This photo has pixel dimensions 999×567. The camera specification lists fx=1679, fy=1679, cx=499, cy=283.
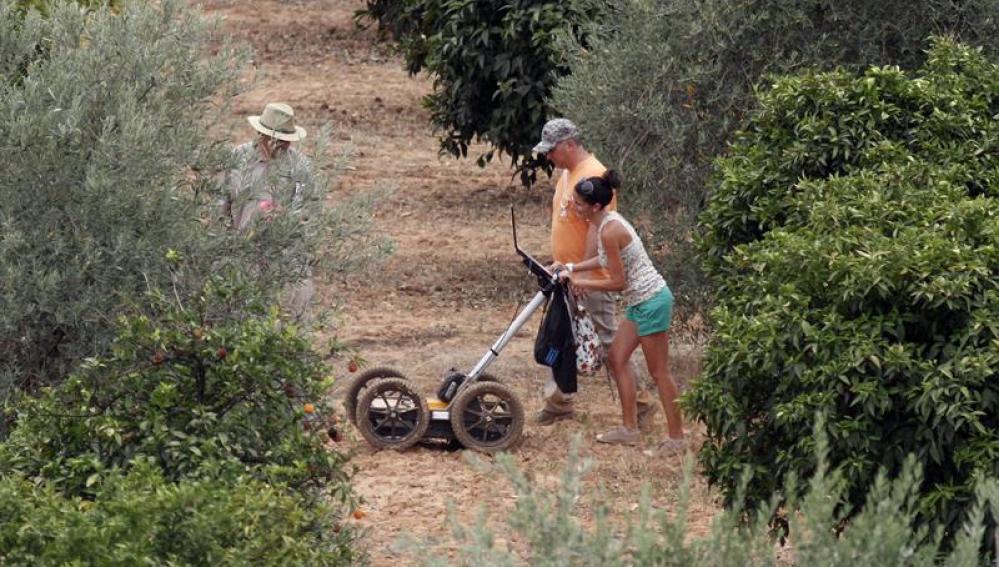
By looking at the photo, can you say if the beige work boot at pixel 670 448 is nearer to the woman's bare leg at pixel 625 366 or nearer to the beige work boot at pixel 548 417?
the woman's bare leg at pixel 625 366

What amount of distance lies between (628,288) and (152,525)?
4.09 m

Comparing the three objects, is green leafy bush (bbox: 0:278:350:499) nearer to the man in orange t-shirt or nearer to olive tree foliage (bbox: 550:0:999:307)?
the man in orange t-shirt

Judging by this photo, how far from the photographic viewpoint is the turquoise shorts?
852 centimetres

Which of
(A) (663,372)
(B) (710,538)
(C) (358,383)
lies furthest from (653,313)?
(B) (710,538)

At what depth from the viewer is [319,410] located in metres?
5.91

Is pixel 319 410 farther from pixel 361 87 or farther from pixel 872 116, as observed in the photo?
pixel 361 87

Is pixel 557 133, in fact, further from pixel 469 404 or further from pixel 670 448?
pixel 670 448

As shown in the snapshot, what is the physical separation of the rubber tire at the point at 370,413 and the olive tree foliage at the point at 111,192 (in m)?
1.96

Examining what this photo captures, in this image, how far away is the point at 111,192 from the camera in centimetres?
619

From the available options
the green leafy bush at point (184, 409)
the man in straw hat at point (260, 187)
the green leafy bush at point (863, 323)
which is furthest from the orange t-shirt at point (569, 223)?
the green leafy bush at point (184, 409)

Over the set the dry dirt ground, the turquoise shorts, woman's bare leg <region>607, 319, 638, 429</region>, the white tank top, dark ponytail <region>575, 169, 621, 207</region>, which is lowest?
the dry dirt ground

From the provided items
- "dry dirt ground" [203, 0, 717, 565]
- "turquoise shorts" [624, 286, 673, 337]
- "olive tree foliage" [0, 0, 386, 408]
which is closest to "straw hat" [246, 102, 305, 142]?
"dry dirt ground" [203, 0, 717, 565]

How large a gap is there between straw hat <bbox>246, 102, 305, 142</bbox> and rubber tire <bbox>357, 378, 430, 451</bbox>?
1.36 meters

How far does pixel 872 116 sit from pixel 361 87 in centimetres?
1339
